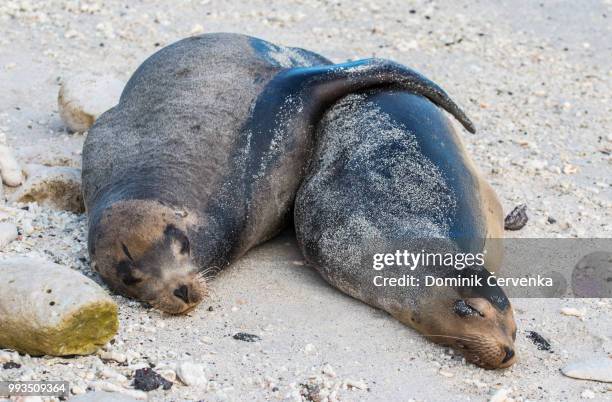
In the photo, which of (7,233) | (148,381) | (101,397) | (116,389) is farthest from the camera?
(7,233)

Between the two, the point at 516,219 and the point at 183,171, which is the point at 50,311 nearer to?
the point at 183,171

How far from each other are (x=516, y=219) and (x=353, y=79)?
4.24 ft

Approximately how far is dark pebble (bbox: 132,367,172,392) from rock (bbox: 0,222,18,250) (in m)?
1.36

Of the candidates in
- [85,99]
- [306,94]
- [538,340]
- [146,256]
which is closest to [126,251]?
[146,256]

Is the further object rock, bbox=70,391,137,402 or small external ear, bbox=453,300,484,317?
small external ear, bbox=453,300,484,317

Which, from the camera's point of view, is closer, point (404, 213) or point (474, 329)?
point (474, 329)

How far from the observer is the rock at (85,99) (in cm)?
662

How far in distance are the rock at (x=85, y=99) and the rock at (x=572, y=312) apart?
329 centimetres

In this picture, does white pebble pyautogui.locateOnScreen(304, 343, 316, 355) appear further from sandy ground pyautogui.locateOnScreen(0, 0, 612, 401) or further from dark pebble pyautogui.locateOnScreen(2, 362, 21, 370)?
dark pebble pyautogui.locateOnScreen(2, 362, 21, 370)

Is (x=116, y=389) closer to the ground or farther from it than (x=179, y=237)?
closer to the ground

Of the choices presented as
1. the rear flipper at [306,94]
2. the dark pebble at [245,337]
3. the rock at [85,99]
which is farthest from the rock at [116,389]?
the rock at [85,99]

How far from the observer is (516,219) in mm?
5781

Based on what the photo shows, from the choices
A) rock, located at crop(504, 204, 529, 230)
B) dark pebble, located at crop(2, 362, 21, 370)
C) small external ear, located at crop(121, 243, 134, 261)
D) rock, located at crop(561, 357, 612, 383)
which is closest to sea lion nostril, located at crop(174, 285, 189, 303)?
small external ear, located at crop(121, 243, 134, 261)

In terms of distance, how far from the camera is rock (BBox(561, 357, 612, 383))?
14.1 feet
